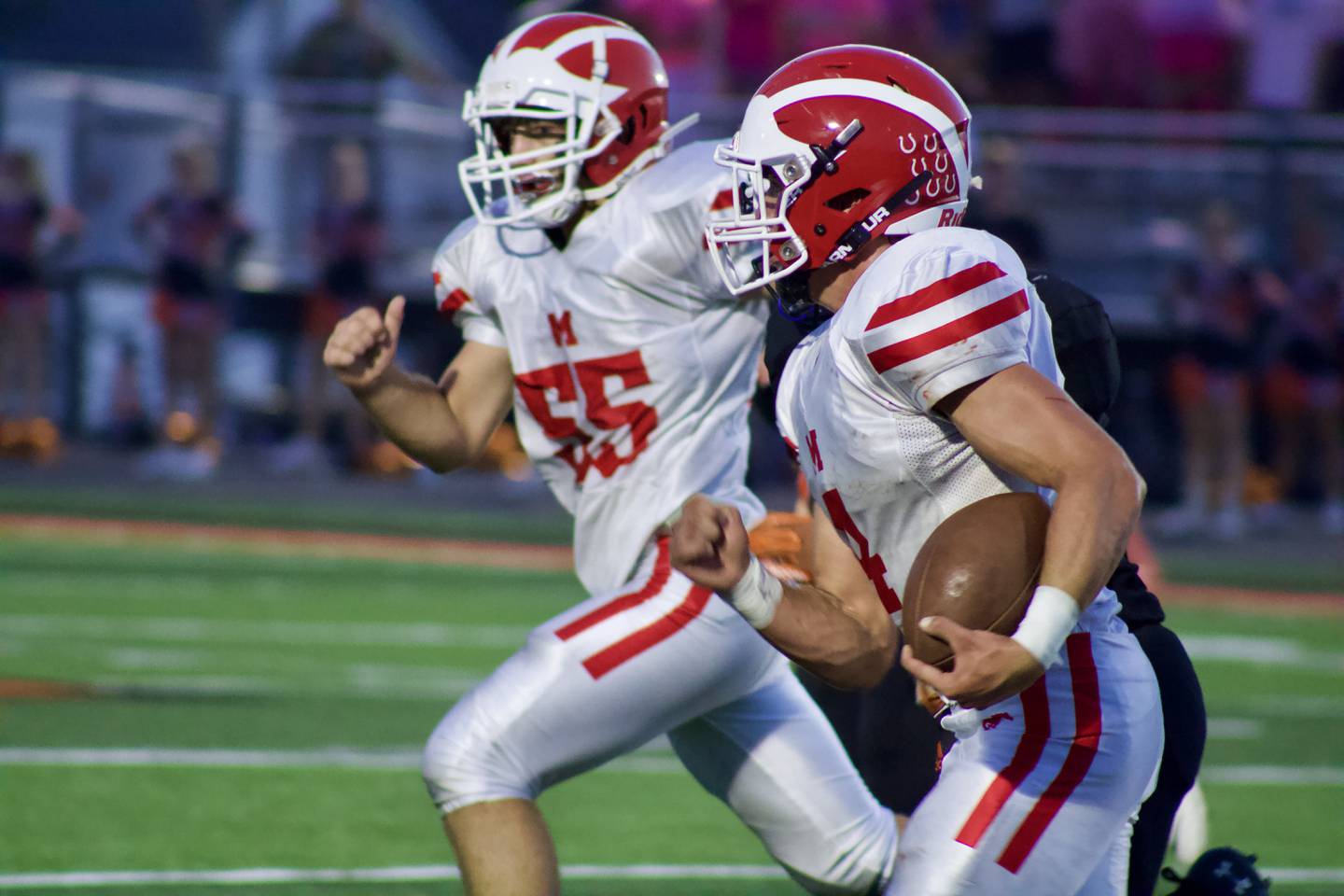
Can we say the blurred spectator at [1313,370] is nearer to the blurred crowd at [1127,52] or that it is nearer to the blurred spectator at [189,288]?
the blurred crowd at [1127,52]

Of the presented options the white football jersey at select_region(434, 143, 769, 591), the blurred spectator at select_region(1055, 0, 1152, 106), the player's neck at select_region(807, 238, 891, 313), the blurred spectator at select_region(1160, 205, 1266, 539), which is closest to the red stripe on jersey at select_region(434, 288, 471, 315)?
the white football jersey at select_region(434, 143, 769, 591)

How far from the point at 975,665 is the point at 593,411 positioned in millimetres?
1616

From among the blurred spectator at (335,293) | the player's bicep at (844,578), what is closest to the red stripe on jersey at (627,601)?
the player's bicep at (844,578)

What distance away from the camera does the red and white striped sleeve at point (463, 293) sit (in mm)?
4207

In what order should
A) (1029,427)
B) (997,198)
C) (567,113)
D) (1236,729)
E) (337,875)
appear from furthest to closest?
(997,198) → (1236,729) → (337,875) → (567,113) → (1029,427)

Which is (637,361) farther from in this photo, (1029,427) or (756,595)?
(1029,427)

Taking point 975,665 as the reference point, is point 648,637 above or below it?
below

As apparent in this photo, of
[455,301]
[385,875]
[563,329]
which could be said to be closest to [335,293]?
[385,875]

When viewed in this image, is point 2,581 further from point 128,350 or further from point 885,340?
point 885,340

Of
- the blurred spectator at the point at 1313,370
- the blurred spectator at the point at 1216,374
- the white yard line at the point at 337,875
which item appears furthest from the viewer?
the blurred spectator at the point at 1313,370

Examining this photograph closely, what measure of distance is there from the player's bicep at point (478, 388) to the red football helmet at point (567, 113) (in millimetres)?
293

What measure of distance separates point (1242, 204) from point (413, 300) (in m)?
5.63

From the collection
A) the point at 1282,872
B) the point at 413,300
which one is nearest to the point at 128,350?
the point at 413,300

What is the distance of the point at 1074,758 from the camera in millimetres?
2914
